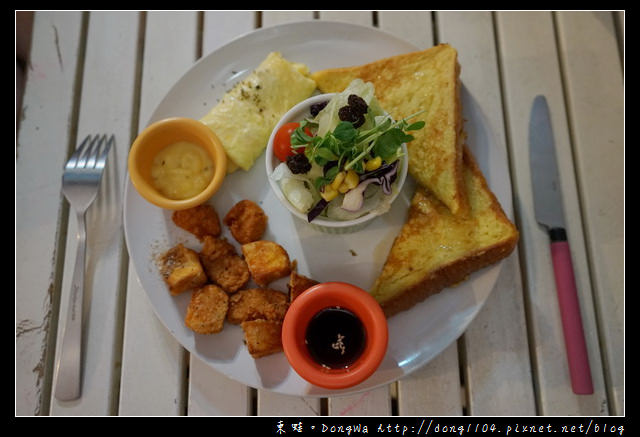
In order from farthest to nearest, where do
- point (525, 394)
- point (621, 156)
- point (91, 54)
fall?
point (91, 54) → point (621, 156) → point (525, 394)

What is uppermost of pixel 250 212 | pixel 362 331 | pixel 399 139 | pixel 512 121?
pixel 512 121

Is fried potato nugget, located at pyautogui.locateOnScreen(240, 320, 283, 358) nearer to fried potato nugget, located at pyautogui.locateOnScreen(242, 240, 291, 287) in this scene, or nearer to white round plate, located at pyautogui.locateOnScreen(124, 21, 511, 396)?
white round plate, located at pyautogui.locateOnScreen(124, 21, 511, 396)

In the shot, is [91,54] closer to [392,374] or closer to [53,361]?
[53,361]

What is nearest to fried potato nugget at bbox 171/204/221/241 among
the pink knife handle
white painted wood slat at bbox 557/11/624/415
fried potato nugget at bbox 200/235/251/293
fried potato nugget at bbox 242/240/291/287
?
fried potato nugget at bbox 200/235/251/293

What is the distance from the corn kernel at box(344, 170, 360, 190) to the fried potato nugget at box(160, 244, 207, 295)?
2.44 feet

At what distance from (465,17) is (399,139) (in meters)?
1.19

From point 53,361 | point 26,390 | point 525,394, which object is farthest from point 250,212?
point 525,394

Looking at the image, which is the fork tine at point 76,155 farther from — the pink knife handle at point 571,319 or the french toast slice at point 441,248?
the pink knife handle at point 571,319

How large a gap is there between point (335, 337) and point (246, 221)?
64cm

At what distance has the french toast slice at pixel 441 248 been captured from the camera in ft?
6.69

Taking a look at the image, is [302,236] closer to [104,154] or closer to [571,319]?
[104,154]

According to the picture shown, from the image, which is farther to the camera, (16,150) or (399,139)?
(16,150)

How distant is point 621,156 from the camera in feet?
7.96

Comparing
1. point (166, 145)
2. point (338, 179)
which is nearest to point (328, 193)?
point (338, 179)
